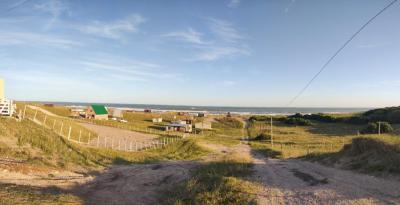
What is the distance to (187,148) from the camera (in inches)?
2176

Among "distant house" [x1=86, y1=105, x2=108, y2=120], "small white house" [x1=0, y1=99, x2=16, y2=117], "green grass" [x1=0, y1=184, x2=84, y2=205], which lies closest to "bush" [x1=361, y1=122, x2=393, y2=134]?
"small white house" [x1=0, y1=99, x2=16, y2=117]

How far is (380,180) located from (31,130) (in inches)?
1164

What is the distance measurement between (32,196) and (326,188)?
14.5 metres

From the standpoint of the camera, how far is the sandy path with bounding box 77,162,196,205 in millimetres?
22047

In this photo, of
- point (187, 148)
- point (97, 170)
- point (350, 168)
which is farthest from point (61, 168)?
point (187, 148)

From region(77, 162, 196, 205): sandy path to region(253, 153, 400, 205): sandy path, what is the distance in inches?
238

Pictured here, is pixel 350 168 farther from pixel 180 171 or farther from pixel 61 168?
pixel 61 168

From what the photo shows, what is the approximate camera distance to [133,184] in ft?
84.5

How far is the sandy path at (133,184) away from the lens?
2205 cm

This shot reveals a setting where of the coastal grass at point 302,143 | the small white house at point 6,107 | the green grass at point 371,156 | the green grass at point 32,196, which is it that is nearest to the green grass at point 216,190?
the green grass at point 32,196

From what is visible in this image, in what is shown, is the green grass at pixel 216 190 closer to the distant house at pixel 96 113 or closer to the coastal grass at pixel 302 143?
the coastal grass at pixel 302 143

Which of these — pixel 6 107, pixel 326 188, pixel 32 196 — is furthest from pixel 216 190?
pixel 6 107

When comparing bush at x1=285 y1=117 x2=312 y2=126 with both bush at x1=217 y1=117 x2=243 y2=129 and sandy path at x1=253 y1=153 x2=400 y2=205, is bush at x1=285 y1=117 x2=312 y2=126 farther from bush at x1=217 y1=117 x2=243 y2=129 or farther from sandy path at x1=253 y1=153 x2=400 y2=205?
sandy path at x1=253 y1=153 x2=400 y2=205

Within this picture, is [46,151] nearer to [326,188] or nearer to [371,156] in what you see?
[326,188]
